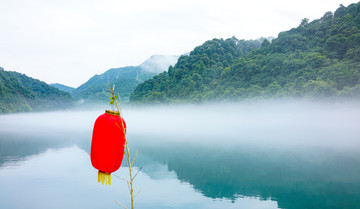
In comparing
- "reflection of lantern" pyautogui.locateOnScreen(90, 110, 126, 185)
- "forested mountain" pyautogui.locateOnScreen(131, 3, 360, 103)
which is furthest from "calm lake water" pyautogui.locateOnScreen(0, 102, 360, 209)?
"reflection of lantern" pyautogui.locateOnScreen(90, 110, 126, 185)

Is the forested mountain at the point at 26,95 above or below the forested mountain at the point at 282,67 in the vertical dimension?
below

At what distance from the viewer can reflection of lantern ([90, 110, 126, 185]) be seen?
9.62 feet

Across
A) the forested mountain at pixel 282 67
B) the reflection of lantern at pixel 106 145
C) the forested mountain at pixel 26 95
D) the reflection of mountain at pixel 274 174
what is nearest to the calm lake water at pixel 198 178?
the reflection of mountain at pixel 274 174

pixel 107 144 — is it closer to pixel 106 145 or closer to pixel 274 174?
pixel 106 145

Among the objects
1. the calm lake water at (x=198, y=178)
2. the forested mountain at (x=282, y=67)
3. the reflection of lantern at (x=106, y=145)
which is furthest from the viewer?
the forested mountain at (x=282, y=67)

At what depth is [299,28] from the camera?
61750 mm

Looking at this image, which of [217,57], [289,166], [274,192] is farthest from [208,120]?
[274,192]

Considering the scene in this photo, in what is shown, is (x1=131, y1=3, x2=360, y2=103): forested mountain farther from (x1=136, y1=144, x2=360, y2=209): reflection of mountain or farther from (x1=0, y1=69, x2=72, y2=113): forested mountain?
(x1=0, y1=69, x2=72, y2=113): forested mountain

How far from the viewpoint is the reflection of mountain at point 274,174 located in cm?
1762

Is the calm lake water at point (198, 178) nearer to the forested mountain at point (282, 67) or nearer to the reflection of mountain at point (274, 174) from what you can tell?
the reflection of mountain at point (274, 174)

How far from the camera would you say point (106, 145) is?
3031 millimetres

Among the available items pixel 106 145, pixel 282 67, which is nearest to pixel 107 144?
pixel 106 145

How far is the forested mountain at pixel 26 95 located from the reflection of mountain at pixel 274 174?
66.2 m

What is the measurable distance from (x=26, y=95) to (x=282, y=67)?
77920mm
